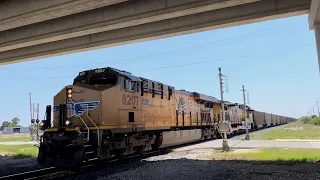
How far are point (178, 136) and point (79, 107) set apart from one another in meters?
7.80

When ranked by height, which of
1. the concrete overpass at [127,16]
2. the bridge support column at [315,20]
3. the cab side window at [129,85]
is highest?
the concrete overpass at [127,16]

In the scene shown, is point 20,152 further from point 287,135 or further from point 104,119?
point 287,135

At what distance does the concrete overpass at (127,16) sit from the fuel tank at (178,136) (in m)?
5.79

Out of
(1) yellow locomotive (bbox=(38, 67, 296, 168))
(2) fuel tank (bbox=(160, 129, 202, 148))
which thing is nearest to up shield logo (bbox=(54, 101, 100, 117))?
(1) yellow locomotive (bbox=(38, 67, 296, 168))

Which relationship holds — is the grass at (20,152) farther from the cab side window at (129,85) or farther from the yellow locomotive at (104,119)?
the cab side window at (129,85)

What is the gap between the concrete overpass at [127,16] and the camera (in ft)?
34.0

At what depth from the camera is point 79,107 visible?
470 inches

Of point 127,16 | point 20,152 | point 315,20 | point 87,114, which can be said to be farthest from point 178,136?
point 20,152

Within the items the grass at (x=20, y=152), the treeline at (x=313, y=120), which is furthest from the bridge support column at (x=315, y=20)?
the treeline at (x=313, y=120)

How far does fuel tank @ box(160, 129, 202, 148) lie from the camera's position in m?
16.4

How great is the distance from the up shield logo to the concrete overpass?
306 centimetres

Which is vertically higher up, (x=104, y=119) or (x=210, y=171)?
(x=104, y=119)

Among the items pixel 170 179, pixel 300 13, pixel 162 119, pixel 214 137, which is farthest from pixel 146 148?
pixel 214 137

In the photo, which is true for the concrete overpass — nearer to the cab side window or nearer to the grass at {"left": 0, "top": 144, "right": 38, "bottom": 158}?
the cab side window
